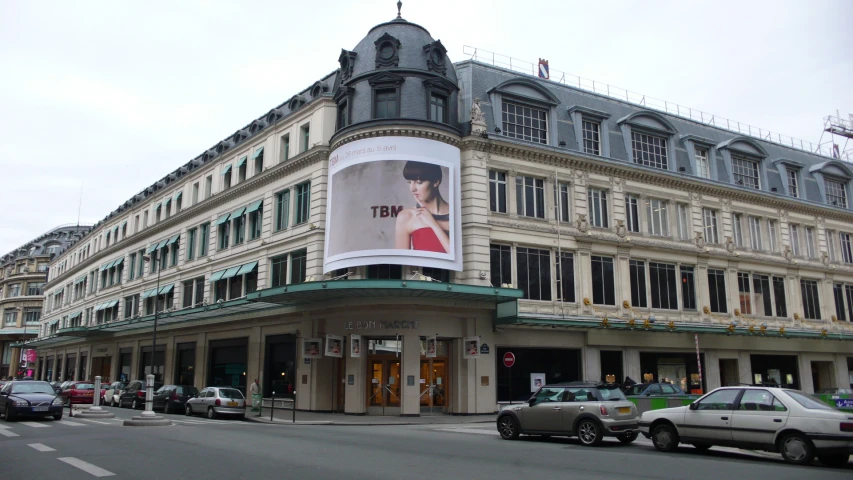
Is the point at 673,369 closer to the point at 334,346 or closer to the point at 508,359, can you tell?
the point at 508,359

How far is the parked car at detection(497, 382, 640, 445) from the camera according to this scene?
16250mm

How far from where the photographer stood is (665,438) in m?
15.2

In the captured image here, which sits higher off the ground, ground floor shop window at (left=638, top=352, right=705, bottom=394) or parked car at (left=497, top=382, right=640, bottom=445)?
ground floor shop window at (left=638, top=352, right=705, bottom=394)

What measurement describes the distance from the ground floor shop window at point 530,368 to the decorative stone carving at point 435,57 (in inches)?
535

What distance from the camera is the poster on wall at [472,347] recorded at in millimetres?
28688

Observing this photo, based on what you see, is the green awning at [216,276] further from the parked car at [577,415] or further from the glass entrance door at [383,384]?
the parked car at [577,415]

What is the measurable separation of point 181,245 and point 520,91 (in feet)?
86.4

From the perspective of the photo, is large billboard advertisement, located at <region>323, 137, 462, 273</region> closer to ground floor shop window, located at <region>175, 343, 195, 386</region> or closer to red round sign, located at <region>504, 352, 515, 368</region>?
red round sign, located at <region>504, 352, 515, 368</region>

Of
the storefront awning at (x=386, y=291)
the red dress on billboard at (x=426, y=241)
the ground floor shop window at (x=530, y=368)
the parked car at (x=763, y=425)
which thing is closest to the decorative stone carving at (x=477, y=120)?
the red dress on billboard at (x=426, y=241)

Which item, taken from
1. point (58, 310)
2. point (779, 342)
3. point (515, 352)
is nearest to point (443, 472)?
point (515, 352)

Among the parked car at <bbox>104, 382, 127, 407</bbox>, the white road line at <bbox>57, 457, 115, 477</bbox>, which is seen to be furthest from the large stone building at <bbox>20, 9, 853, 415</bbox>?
the white road line at <bbox>57, 457, 115, 477</bbox>

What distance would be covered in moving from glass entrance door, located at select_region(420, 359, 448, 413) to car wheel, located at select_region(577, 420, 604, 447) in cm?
1324

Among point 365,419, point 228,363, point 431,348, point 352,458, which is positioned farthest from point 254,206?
point 352,458

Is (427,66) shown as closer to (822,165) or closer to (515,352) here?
(515,352)
